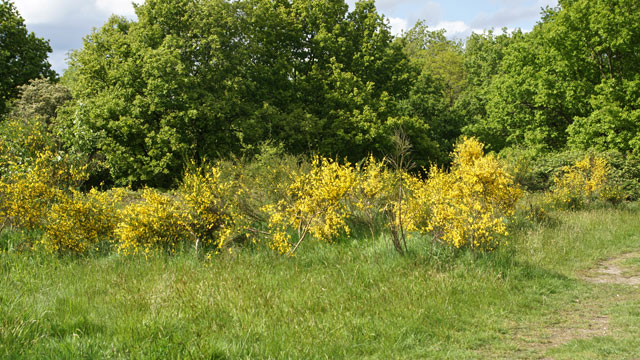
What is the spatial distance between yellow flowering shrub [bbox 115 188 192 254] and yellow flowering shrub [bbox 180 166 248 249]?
0.66 feet

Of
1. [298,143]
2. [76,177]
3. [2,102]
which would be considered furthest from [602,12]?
[2,102]

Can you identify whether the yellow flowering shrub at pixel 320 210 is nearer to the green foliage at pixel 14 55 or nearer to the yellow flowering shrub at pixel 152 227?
the yellow flowering shrub at pixel 152 227

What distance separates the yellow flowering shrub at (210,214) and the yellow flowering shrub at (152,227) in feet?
0.66

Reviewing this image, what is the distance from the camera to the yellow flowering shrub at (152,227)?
301 inches

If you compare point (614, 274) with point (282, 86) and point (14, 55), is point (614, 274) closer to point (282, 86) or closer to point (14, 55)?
point (282, 86)

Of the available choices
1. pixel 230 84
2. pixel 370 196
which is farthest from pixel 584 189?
pixel 230 84

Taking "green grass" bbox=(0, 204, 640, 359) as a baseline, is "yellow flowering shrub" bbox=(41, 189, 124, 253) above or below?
above

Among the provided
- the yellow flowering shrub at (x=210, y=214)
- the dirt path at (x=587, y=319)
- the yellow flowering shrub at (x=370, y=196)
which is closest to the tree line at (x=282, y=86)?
the yellow flowering shrub at (x=210, y=214)

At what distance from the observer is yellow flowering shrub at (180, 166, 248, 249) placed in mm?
7855

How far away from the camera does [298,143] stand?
2170cm

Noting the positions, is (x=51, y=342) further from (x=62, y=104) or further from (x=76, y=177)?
(x=62, y=104)

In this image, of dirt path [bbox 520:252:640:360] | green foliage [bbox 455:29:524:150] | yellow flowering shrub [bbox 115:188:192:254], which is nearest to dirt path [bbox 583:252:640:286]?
dirt path [bbox 520:252:640:360]

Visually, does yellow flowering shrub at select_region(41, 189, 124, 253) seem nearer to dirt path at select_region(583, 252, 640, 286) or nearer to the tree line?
the tree line

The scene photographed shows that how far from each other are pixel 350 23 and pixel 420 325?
21.6 m
